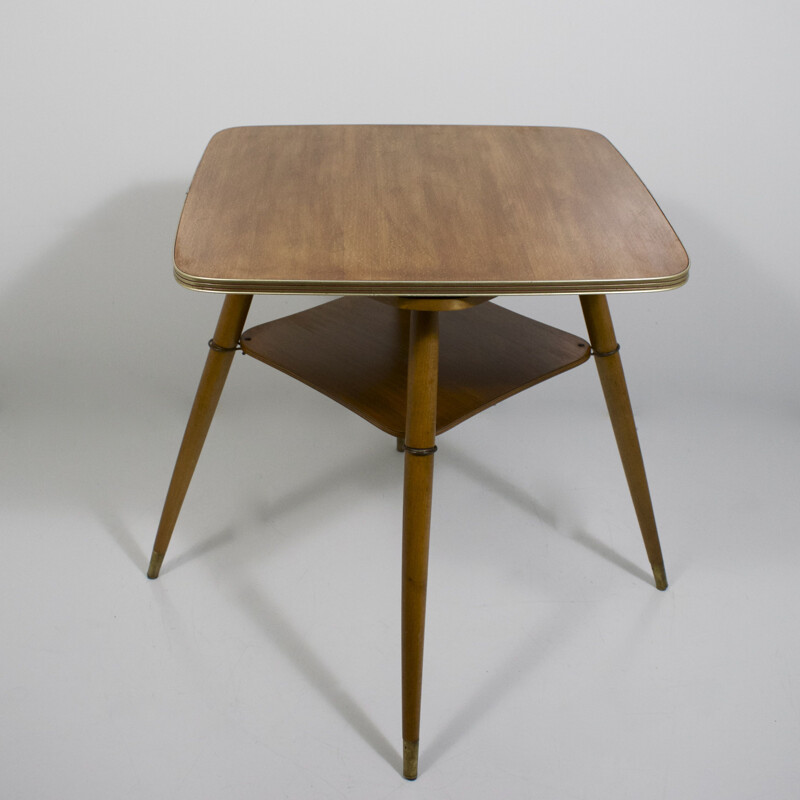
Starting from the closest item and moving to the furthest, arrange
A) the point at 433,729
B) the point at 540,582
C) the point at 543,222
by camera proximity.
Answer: the point at 543,222
the point at 433,729
the point at 540,582

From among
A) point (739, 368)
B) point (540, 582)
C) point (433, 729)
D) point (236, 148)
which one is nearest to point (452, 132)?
point (236, 148)

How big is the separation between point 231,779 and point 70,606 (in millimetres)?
434

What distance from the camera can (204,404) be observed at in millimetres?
1443

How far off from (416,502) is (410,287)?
30 cm

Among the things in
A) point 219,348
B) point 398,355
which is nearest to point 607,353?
point 398,355

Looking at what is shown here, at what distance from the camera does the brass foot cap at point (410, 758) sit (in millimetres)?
1263

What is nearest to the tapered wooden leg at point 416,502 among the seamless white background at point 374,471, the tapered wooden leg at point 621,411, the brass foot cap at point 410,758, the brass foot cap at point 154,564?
the brass foot cap at point 410,758

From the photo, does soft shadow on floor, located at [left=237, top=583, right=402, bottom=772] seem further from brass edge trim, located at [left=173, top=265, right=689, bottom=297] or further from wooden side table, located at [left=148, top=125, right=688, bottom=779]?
brass edge trim, located at [left=173, top=265, right=689, bottom=297]

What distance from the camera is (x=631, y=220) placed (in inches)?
46.9

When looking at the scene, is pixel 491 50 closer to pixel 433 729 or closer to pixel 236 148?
pixel 236 148

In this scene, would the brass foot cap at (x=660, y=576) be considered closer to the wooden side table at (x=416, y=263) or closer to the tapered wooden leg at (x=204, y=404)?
the wooden side table at (x=416, y=263)

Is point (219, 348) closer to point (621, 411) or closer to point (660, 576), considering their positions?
point (621, 411)

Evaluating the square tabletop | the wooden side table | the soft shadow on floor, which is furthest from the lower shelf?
the soft shadow on floor

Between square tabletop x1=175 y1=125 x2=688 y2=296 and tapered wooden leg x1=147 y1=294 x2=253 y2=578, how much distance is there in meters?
0.19
